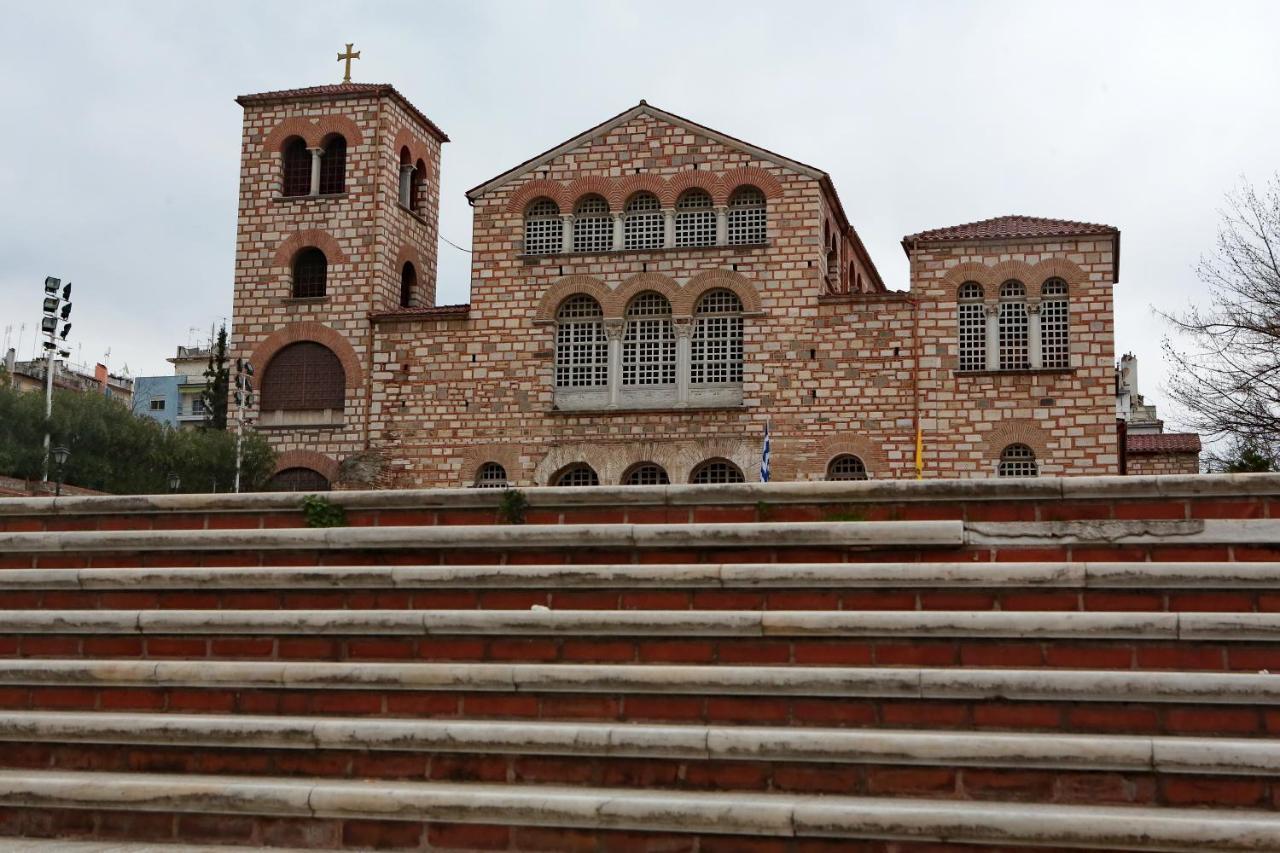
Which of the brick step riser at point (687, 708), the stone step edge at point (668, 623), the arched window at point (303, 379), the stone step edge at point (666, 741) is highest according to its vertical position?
the arched window at point (303, 379)

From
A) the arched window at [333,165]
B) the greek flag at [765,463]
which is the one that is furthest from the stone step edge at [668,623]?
the arched window at [333,165]

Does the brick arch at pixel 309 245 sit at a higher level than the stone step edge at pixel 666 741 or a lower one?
higher

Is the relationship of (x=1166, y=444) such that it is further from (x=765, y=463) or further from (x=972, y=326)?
(x=765, y=463)

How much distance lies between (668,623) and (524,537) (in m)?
1.35

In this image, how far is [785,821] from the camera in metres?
7.70

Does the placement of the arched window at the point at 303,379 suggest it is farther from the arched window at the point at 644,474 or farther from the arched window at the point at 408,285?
the arched window at the point at 644,474

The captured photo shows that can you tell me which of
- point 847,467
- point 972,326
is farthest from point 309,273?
point 972,326

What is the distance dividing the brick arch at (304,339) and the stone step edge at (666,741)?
2246 centimetres

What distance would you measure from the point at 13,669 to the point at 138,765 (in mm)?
1294

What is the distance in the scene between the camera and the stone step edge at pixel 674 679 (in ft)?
26.4

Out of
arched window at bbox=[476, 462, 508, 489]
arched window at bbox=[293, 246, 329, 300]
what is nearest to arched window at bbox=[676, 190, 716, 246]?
arched window at bbox=[476, 462, 508, 489]

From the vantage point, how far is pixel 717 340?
30234 mm

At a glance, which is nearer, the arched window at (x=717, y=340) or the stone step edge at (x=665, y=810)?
the stone step edge at (x=665, y=810)

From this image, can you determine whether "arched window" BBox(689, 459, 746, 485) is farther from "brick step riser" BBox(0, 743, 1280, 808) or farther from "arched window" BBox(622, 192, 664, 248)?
"brick step riser" BBox(0, 743, 1280, 808)
